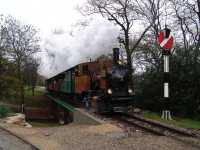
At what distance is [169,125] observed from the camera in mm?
14742

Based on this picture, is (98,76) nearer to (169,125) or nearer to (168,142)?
(169,125)

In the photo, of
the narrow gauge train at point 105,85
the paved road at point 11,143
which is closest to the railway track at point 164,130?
the narrow gauge train at point 105,85

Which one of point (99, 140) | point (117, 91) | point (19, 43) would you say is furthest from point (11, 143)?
point (19, 43)

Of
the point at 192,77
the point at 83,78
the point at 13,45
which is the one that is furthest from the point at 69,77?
the point at 13,45

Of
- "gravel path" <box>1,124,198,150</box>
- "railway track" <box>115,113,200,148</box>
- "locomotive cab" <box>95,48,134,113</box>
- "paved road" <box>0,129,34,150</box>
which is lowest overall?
"paved road" <box>0,129,34,150</box>

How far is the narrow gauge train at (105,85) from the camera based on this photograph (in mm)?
20203

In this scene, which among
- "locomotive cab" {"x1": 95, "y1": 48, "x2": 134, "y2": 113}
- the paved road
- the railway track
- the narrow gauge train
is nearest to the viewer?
the paved road

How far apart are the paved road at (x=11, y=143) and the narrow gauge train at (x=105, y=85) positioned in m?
6.70

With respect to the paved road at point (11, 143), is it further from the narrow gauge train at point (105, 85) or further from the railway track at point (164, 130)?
the narrow gauge train at point (105, 85)

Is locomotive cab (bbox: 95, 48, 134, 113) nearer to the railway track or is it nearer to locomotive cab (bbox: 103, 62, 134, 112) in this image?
locomotive cab (bbox: 103, 62, 134, 112)

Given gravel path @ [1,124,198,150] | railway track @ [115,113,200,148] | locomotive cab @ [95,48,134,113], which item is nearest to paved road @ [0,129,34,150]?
gravel path @ [1,124,198,150]

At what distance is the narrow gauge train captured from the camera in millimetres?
20203

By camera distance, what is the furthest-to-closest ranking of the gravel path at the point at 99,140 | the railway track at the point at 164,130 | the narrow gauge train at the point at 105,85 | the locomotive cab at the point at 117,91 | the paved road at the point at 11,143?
the narrow gauge train at the point at 105,85, the locomotive cab at the point at 117,91, the railway track at the point at 164,130, the paved road at the point at 11,143, the gravel path at the point at 99,140

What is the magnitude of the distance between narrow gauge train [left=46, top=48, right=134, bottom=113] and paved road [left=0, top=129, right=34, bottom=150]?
6704 mm
